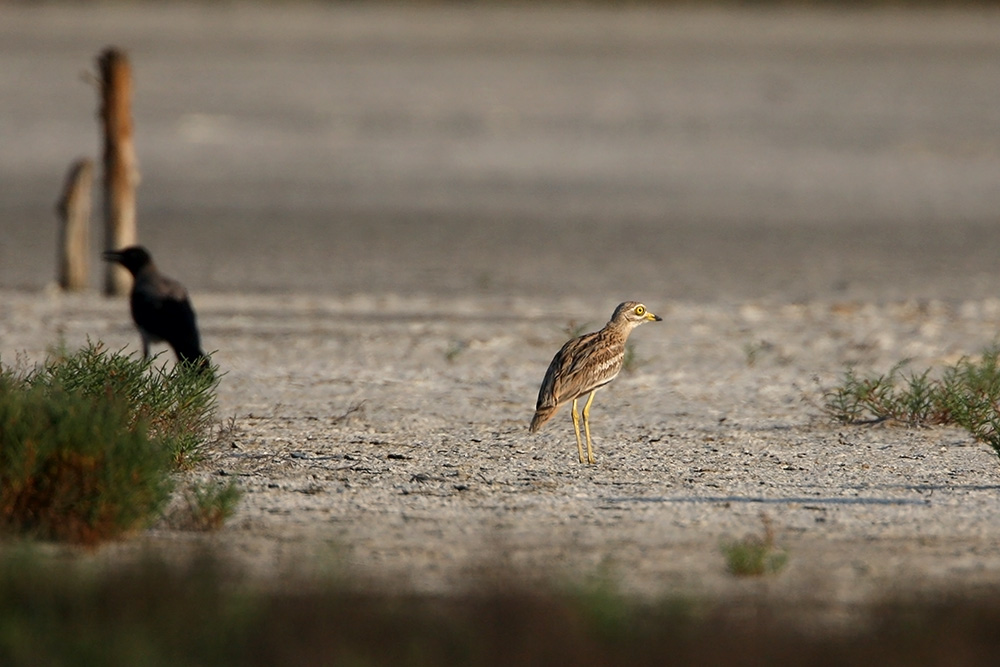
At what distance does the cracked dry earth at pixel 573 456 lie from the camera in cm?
573

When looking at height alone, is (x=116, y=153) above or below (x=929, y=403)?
above

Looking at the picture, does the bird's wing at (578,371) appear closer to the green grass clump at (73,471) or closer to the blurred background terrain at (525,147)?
the green grass clump at (73,471)

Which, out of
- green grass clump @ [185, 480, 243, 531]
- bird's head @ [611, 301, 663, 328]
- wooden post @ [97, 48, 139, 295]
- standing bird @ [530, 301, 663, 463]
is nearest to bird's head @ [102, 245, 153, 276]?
wooden post @ [97, 48, 139, 295]

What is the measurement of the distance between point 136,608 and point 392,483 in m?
2.54

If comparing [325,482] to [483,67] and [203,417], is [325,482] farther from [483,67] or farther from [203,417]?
[483,67]

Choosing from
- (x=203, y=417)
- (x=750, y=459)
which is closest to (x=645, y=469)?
(x=750, y=459)

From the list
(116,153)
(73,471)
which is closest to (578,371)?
(73,471)

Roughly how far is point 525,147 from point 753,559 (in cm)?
2113

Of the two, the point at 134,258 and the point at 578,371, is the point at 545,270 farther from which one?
the point at 578,371

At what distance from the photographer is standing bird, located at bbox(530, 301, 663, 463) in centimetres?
772

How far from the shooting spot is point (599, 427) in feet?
28.9

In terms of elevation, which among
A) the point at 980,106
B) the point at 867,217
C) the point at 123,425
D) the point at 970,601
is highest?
the point at 980,106

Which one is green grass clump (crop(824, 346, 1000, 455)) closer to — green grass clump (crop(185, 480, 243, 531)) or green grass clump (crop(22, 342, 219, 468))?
green grass clump (crop(22, 342, 219, 468))

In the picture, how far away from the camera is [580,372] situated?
780 centimetres
